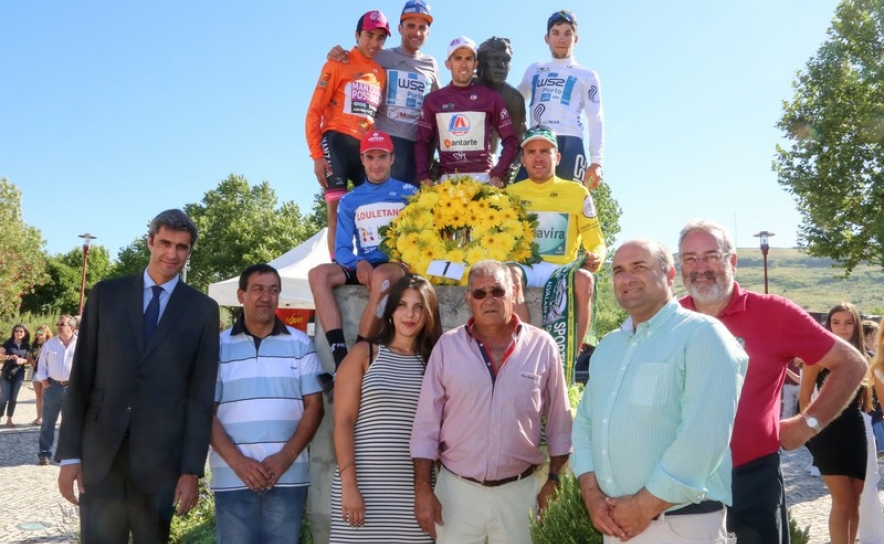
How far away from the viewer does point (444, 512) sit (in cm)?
388

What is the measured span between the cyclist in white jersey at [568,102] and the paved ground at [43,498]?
345cm

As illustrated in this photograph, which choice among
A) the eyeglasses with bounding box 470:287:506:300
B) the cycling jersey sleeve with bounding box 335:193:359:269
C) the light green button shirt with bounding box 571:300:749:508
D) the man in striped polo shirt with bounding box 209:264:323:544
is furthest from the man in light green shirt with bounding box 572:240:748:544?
the cycling jersey sleeve with bounding box 335:193:359:269

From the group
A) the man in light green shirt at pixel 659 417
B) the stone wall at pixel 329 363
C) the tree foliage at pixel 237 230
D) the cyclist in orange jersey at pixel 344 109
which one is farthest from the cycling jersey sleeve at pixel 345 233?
the tree foliage at pixel 237 230

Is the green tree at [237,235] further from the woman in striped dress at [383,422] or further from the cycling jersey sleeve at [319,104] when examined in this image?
the woman in striped dress at [383,422]

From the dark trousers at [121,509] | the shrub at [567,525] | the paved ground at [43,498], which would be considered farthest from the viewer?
the paved ground at [43,498]

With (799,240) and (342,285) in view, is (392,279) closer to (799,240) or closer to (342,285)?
(342,285)

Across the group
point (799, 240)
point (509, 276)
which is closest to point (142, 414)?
point (509, 276)

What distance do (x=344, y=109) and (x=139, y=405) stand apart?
344 centimetres

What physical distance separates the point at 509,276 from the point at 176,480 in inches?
84.6

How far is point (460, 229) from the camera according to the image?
5781 millimetres

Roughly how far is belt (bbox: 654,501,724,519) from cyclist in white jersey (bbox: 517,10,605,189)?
413 centimetres

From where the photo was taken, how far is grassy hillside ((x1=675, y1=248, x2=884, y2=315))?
409 ft

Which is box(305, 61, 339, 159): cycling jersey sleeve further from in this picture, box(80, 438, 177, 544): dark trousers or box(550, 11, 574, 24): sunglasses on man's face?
box(80, 438, 177, 544): dark trousers

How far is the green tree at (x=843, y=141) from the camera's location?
2336 cm
